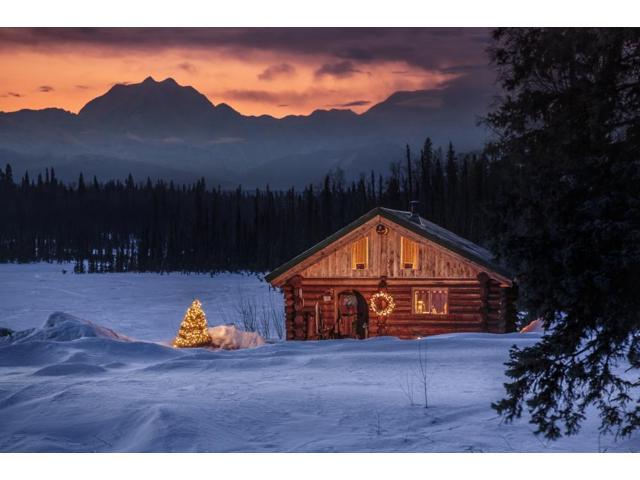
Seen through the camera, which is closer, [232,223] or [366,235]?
[366,235]

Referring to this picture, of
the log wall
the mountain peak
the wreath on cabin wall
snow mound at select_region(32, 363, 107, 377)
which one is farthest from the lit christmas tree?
snow mound at select_region(32, 363, 107, 377)

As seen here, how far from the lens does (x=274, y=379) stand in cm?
1290

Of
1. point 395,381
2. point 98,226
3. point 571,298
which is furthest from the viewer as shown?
Result: point 98,226

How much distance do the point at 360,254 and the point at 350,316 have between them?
2191 millimetres

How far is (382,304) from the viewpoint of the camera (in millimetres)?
21422

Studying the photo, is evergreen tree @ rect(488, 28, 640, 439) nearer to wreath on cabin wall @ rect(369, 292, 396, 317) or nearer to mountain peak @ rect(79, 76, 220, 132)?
mountain peak @ rect(79, 76, 220, 132)

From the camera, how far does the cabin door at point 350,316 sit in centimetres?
2239

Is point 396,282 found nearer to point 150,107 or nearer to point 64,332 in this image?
point 150,107

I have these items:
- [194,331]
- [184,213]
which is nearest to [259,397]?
[194,331]

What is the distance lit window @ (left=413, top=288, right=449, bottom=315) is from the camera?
838 inches

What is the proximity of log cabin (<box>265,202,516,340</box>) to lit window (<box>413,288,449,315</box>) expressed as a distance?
0.03 m
